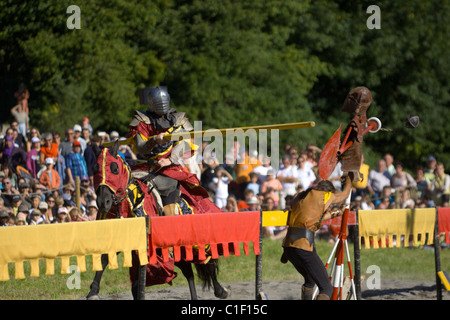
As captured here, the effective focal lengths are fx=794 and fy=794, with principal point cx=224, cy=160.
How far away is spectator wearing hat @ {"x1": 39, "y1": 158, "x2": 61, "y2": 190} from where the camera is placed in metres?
13.6

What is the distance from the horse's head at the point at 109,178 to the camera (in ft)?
26.3

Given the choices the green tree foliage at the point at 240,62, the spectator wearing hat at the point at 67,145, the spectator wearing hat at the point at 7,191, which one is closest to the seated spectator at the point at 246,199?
the spectator wearing hat at the point at 67,145

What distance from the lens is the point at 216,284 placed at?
10180 millimetres

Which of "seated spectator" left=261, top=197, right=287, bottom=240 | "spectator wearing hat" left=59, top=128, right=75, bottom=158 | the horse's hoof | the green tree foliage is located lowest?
the horse's hoof

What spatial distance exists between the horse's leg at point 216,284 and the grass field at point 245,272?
6.04ft

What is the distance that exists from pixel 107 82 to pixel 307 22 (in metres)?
7.75

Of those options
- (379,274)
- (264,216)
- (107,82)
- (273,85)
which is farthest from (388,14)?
(264,216)

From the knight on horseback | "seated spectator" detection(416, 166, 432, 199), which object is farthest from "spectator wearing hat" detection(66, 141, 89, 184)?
"seated spectator" detection(416, 166, 432, 199)

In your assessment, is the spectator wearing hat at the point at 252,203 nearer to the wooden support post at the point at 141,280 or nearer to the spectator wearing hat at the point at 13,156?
the spectator wearing hat at the point at 13,156

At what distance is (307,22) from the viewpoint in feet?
77.7

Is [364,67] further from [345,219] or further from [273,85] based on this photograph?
[345,219]

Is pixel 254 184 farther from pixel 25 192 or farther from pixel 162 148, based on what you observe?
pixel 162 148

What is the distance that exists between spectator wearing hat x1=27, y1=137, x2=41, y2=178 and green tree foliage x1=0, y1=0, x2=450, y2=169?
3.13 m

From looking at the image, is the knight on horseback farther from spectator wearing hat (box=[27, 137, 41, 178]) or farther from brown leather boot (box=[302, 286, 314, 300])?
spectator wearing hat (box=[27, 137, 41, 178])
